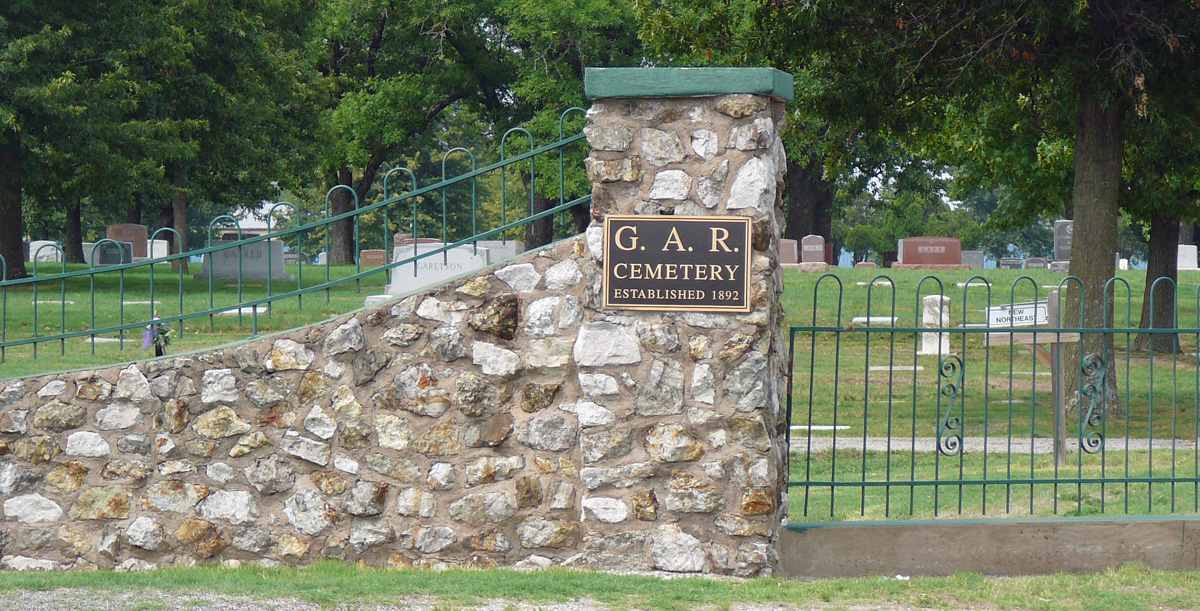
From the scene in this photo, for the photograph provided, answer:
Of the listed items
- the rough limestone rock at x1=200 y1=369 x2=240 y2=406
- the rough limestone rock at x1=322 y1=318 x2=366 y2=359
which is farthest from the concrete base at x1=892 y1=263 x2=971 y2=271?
the rough limestone rock at x1=200 y1=369 x2=240 y2=406

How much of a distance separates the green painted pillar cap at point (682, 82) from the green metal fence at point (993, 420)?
3.54 ft

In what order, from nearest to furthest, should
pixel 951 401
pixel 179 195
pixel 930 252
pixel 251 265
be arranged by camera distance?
1. pixel 951 401
2. pixel 251 265
3. pixel 179 195
4. pixel 930 252

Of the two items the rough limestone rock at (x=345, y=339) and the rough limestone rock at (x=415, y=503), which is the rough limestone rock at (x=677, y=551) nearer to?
the rough limestone rock at (x=415, y=503)

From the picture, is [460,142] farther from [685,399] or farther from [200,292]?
[685,399]

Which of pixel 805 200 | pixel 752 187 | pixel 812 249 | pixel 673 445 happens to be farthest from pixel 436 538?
pixel 805 200

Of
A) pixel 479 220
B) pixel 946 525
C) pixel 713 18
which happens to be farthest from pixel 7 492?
pixel 479 220

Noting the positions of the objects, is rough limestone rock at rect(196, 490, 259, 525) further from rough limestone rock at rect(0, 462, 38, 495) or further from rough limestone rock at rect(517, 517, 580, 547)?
rough limestone rock at rect(517, 517, 580, 547)

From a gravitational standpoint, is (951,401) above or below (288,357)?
below

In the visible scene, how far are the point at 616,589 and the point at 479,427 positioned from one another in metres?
1.06

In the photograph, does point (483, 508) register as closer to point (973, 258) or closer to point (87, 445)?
point (87, 445)

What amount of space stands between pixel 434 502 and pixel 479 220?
55218mm

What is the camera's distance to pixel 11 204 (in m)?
22.3

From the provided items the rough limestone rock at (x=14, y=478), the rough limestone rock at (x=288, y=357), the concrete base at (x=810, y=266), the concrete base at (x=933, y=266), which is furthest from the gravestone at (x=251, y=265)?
the rough limestone rock at (x=288, y=357)

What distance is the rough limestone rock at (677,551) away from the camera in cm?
555
